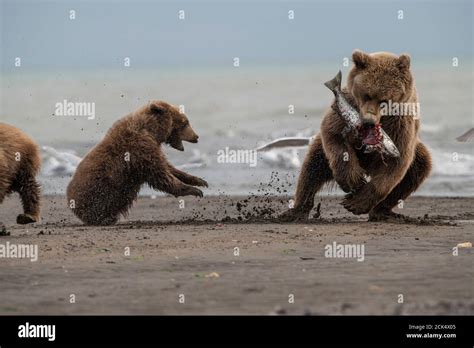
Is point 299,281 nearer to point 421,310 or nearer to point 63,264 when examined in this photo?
point 421,310

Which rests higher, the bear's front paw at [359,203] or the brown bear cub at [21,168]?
the brown bear cub at [21,168]

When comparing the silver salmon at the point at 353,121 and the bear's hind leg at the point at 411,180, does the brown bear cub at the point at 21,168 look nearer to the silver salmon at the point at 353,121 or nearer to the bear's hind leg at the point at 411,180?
the silver salmon at the point at 353,121

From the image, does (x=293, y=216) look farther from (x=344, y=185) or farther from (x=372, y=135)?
(x=372, y=135)

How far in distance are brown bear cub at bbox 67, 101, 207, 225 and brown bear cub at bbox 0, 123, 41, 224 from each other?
38cm

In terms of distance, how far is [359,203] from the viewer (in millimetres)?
10078

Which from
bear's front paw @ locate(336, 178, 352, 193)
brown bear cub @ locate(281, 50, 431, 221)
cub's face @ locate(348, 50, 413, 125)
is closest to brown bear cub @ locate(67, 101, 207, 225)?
brown bear cub @ locate(281, 50, 431, 221)

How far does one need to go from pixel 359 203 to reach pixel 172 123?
92.5 inches

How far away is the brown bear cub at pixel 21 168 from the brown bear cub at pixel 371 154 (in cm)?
244

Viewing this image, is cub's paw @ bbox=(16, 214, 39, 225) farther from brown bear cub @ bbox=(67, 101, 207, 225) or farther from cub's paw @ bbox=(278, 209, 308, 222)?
cub's paw @ bbox=(278, 209, 308, 222)

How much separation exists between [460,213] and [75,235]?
4400mm

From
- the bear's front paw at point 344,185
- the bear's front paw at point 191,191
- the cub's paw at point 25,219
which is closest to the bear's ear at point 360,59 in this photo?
the bear's front paw at point 344,185

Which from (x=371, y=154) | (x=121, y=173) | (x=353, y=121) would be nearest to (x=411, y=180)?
(x=371, y=154)

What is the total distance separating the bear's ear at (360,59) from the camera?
9.48 metres

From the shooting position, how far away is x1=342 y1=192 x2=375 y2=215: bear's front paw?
396 inches
